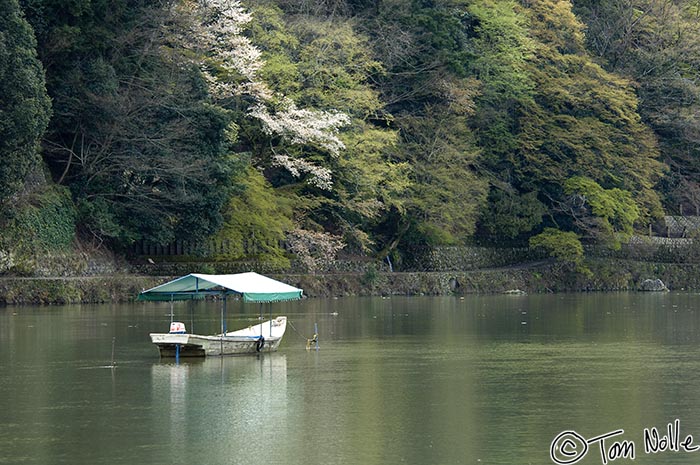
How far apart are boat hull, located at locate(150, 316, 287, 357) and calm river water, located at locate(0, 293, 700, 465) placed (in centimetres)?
30

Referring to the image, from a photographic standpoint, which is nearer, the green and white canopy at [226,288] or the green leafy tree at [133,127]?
the green and white canopy at [226,288]

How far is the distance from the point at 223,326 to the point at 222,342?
93 cm

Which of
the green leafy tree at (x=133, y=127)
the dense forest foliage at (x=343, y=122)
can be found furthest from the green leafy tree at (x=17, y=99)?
the green leafy tree at (x=133, y=127)

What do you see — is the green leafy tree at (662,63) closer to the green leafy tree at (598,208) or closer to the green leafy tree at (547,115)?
the green leafy tree at (547,115)

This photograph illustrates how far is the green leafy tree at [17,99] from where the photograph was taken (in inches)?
1571

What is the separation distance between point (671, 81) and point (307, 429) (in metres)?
54.8

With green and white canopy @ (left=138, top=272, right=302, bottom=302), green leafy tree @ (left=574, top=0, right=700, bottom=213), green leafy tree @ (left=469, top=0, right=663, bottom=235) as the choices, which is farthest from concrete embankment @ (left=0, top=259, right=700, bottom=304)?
green and white canopy @ (left=138, top=272, right=302, bottom=302)

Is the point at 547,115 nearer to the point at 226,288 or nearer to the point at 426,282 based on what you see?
the point at 426,282

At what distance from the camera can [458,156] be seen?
192ft

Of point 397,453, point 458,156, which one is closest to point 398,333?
point 397,453

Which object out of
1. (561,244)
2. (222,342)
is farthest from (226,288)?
(561,244)

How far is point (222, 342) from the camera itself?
2756 cm

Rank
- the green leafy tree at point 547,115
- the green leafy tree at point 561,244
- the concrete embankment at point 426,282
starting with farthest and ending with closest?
the green leafy tree at point 547,115, the green leafy tree at point 561,244, the concrete embankment at point 426,282

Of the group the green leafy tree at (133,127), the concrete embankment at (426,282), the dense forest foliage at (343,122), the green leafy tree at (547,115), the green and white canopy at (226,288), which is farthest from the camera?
the green leafy tree at (547,115)
